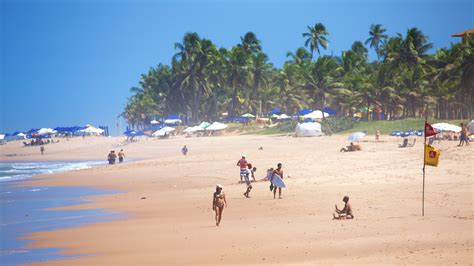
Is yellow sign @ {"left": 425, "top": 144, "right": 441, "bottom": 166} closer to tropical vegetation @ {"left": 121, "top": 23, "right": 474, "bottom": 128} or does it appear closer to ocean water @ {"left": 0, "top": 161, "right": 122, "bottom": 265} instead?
ocean water @ {"left": 0, "top": 161, "right": 122, "bottom": 265}

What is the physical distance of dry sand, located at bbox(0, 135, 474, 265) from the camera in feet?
42.0

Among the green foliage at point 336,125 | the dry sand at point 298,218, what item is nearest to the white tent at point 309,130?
the green foliage at point 336,125

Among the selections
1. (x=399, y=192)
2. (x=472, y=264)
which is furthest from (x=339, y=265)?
(x=399, y=192)

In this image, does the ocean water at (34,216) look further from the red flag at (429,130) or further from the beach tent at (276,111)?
the beach tent at (276,111)

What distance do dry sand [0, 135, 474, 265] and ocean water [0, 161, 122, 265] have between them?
66cm

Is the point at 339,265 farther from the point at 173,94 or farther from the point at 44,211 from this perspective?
the point at 173,94

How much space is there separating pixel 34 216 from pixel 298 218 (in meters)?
9.46

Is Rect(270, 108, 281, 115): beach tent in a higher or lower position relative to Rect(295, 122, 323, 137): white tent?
higher

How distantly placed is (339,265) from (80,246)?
22.5ft

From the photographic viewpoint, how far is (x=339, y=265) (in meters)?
11.4

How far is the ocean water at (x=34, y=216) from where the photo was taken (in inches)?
587

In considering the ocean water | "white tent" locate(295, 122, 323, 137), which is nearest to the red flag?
the ocean water

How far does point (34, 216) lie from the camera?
21516 mm

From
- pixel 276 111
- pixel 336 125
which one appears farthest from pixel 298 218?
pixel 276 111
